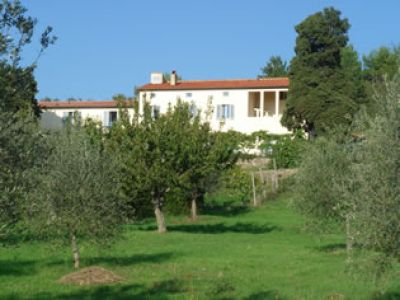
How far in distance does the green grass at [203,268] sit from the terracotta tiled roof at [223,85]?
35.9 m

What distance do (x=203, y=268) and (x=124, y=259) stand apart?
3424 mm

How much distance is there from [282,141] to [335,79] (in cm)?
743

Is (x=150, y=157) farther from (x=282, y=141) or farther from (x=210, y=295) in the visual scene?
(x=282, y=141)

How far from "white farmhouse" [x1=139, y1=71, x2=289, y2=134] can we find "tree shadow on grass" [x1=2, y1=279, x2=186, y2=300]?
51.3 metres

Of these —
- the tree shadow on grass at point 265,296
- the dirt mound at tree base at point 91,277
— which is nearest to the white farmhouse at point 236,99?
the dirt mound at tree base at point 91,277

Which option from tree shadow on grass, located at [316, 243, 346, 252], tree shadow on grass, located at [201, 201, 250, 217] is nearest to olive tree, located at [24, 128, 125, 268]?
tree shadow on grass, located at [316, 243, 346, 252]

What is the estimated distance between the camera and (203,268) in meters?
21.0

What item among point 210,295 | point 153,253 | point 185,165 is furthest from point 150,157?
point 210,295

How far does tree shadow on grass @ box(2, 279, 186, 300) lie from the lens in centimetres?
1625

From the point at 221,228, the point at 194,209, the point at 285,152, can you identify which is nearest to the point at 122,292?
the point at 221,228

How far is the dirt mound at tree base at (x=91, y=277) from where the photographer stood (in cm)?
1850

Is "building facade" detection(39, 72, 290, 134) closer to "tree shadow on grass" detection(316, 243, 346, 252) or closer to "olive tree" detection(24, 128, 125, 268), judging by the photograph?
"tree shadow on grass" detection(316, 243, 346, 252)

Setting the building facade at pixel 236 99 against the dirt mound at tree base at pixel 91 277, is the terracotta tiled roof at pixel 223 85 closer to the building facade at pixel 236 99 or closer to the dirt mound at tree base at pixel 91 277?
the building facade at pixel 236 99

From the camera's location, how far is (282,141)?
5809 centimetres
